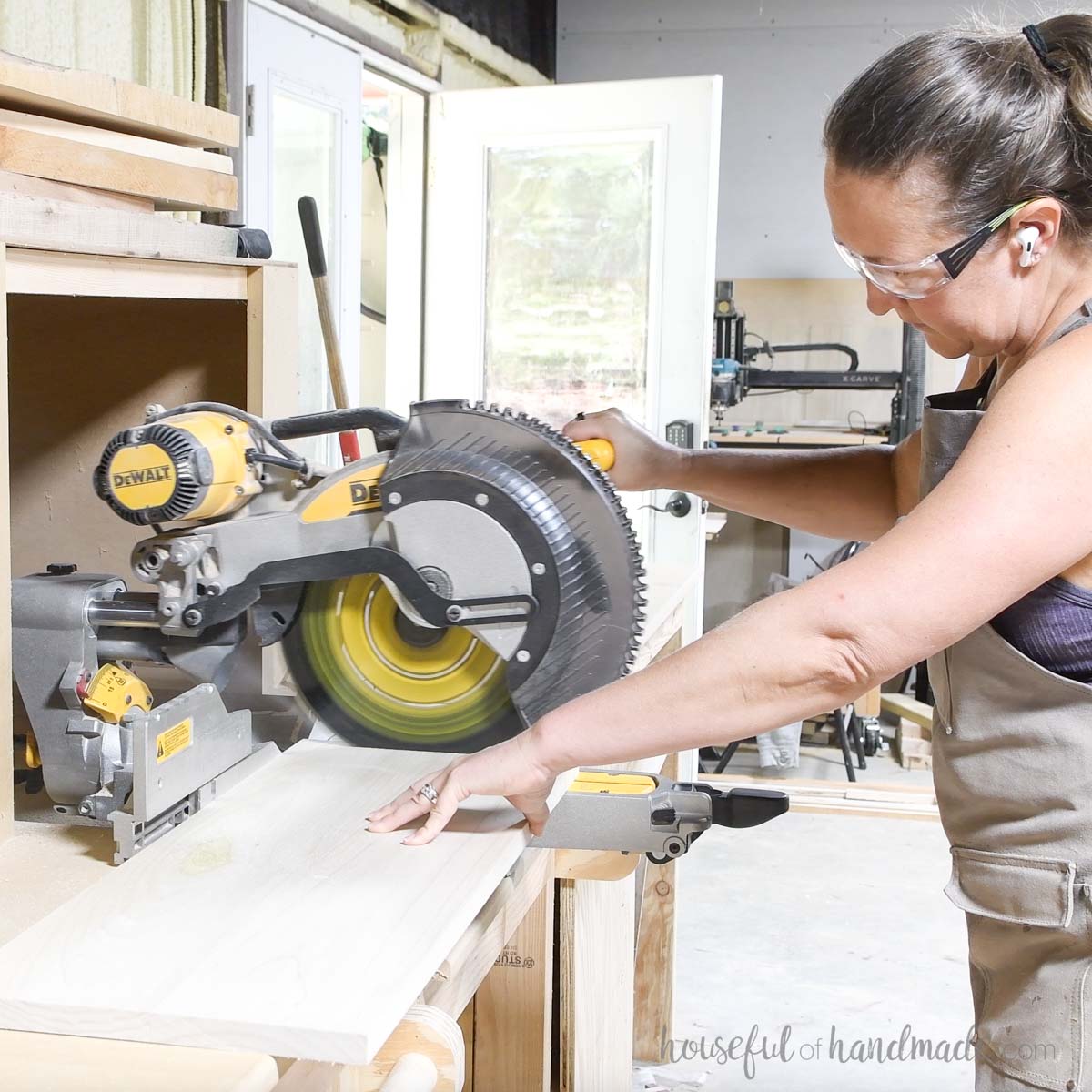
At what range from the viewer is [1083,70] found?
3.32 ft

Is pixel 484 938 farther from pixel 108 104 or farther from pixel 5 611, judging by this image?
pixel 108 104

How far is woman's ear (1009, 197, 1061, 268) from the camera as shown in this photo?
100cm

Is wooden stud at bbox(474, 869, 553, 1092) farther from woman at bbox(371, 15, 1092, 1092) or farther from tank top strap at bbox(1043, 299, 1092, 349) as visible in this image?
tank top strap at bbox(1043, 299, 1092, 349)

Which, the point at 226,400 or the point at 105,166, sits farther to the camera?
the point at 226,400

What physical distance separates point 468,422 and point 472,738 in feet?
0.99

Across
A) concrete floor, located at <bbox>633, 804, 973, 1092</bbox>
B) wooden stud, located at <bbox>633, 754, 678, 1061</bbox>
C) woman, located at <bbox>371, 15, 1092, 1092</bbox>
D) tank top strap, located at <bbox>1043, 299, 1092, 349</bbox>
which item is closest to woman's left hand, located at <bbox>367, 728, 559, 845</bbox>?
woman, located at <bbox>371, 15, 1092, 1092</bbox>

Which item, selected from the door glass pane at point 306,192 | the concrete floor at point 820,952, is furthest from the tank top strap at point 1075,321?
the door glass pane at point 306,192

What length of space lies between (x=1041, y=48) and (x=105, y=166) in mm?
873

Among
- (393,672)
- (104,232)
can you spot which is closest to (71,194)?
(104,232)

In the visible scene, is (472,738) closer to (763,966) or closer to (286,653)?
(286,653)

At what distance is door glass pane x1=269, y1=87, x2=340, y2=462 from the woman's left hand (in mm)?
2208

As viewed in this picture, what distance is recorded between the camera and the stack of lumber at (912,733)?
4.77 metres

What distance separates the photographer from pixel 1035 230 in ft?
3.33

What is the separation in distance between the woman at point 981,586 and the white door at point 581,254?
2.50 metres
